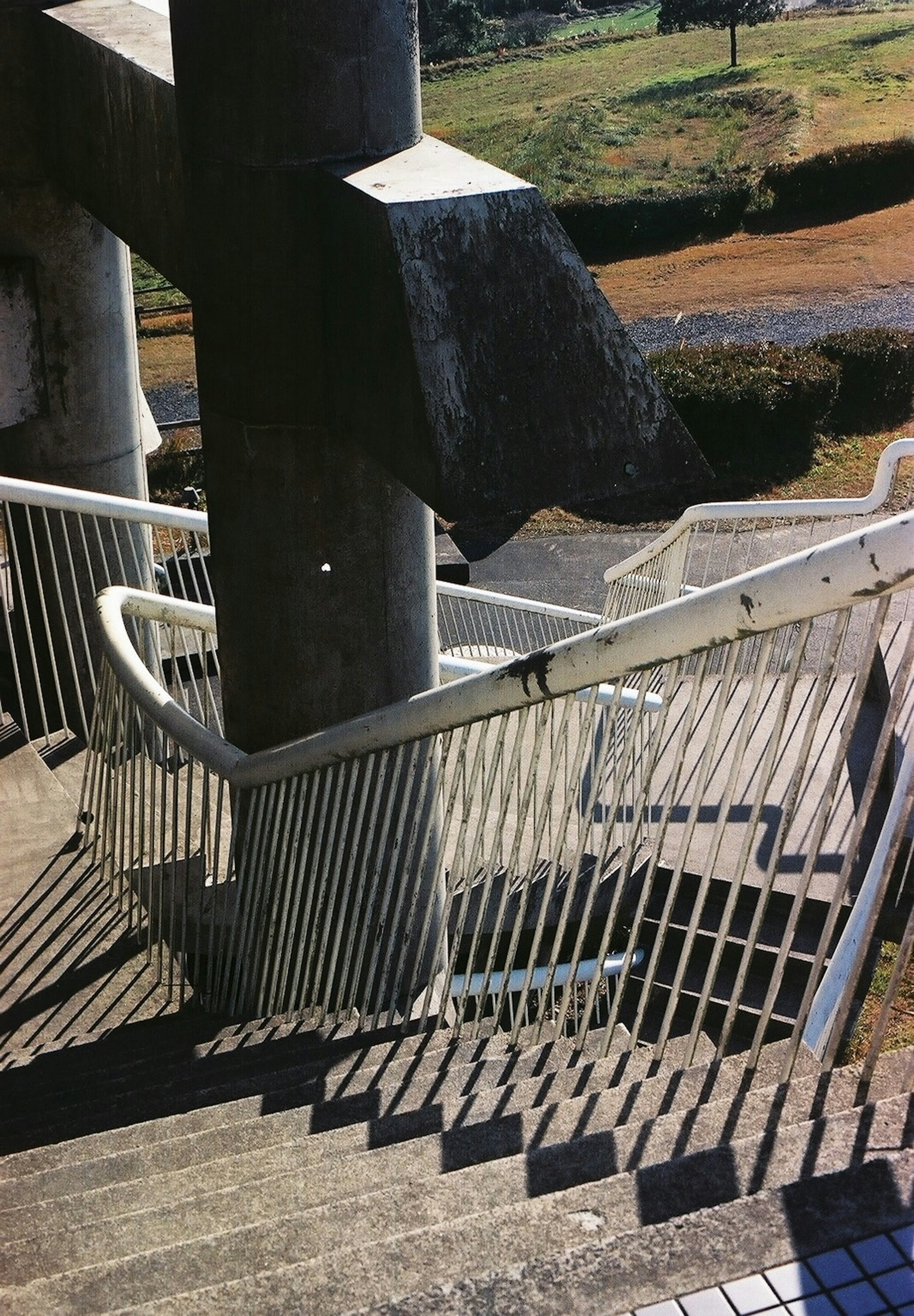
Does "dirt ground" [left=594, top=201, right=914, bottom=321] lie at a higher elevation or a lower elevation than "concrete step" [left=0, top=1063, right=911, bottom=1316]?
lower

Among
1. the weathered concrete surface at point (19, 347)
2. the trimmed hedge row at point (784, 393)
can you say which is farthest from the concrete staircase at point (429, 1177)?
the trimmed hedge row at point (784, 393)

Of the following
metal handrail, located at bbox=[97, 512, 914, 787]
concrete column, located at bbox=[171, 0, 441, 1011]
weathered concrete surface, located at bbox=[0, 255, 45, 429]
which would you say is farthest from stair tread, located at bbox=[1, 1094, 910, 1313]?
weathered concrete surface, located at bbox=[0, 255, 45, 429]

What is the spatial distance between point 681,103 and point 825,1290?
1779 inches

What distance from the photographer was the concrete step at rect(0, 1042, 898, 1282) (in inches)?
103

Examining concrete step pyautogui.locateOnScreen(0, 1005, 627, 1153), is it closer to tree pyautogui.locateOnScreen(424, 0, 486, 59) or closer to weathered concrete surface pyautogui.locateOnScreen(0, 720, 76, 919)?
weathered concrete surface pyautogui.locateOnScreen(0, 720, 76, 919)

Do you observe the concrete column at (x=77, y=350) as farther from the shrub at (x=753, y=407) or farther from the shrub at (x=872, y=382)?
the shrub at (x=872, y=382)

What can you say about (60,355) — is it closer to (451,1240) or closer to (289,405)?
(289,405)

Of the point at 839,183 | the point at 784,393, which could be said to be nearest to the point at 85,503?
the point at 784,393

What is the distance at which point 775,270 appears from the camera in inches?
1291

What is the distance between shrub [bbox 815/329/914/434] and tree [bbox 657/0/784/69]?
24997mm

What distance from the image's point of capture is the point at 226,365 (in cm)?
491

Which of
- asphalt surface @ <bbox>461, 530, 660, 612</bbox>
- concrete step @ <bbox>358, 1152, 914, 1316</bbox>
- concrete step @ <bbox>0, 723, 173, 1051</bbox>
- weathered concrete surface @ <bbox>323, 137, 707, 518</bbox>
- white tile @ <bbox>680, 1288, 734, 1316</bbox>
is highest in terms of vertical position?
weathered concrete surface @ <bbox>323, 137, 707, 518</bbox>

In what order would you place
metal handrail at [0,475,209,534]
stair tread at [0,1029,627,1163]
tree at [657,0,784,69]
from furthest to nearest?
tree at [657,0,784,69]
metal handrail at [0,475,209,534]
stair tread at [0,1029,627,1163]

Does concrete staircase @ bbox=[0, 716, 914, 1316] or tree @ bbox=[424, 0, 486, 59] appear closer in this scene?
concrete staircase @ bbox=[0, 716, 914, 1316]
